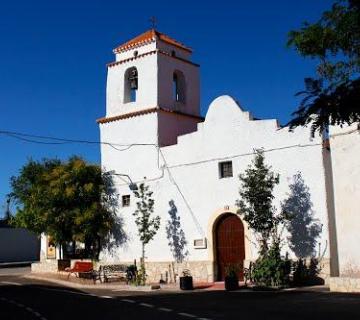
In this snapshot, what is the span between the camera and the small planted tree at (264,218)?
1911 cm

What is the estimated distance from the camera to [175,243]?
79.0 ft

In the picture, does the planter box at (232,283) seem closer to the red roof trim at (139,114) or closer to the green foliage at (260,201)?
the green foliage at (260,201)

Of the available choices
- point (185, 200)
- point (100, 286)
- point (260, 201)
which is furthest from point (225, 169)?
point (100, 286)

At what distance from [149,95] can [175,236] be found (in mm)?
6429

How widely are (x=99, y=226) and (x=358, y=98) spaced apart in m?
23.1

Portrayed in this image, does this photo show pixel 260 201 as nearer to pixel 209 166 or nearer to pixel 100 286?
pixel 209 166

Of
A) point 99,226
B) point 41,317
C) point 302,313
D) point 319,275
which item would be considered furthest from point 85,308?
point 99,226

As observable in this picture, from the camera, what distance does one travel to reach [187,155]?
946 inches

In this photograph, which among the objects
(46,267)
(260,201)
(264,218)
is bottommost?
(46,267)

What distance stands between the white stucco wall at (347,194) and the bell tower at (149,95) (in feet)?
29.4

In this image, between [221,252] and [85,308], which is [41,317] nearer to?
[85,308]

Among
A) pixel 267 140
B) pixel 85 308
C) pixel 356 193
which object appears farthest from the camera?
pixel 267 140

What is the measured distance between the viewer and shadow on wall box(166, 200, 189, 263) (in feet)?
78.0

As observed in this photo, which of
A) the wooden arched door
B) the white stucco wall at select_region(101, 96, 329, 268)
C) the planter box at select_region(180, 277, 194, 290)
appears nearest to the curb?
the planter box at select_region(180, 277, 194, 290)
